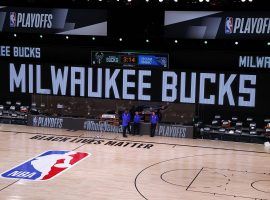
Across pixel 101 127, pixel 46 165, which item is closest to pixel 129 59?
pixel 101 127

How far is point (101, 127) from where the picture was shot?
94.8ft

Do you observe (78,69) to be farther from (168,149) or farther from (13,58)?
(168,149)

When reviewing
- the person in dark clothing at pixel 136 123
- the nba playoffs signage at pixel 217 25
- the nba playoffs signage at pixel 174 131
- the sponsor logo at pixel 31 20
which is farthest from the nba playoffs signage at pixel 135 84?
the sponsor logo at pixel 31 20

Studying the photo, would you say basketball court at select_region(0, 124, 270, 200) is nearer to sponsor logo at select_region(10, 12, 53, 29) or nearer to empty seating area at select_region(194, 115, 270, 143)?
empty seating area at select_region(194, 115, 270, 143)

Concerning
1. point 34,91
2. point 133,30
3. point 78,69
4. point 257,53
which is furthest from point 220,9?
point 34,91

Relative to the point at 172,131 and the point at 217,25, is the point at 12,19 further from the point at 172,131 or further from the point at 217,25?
the point at 217,25

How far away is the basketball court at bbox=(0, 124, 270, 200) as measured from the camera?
17078 mm

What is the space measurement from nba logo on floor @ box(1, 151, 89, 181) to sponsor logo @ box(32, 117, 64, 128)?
657cm

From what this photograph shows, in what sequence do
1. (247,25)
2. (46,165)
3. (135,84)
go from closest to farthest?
(46,165) < (247,25) < (135,84)

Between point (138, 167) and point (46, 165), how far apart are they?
12.9ft

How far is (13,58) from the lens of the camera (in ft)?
99.0

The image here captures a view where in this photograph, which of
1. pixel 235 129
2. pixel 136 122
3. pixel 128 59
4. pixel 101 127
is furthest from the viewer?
pixel 101 127

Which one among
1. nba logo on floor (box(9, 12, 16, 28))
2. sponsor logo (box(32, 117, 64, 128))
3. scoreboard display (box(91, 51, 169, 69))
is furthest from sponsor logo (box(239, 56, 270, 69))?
nba logo on floor (box(9, 12, 16, 28))

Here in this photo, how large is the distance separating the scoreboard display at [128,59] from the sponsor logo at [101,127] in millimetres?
3503
